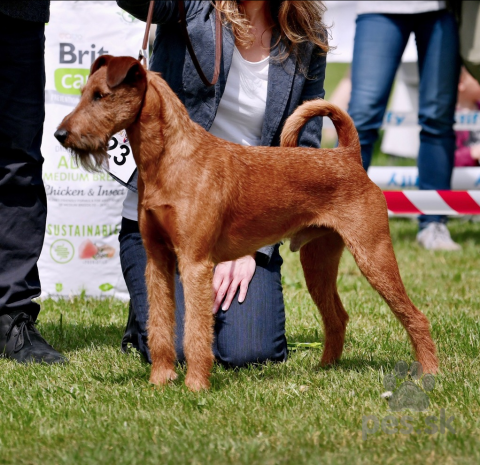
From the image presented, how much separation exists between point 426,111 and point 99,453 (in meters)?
4.82

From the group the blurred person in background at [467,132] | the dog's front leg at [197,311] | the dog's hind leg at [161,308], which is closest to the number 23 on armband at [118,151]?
the dog's hind leg at [161,308]

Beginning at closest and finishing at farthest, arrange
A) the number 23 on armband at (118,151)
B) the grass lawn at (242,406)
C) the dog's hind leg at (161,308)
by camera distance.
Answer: the grass lawn at (242,406) → the dog's hind leg at (161,308) → the number 23 on armband at (118,151)

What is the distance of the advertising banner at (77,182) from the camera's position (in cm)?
501

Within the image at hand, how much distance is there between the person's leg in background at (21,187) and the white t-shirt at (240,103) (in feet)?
1.72

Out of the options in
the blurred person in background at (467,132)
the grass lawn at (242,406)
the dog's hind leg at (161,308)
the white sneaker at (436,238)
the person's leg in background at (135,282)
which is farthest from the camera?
the blurred person in background at (467,132)

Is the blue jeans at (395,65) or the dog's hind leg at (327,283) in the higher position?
the blue jeans at (395,65)

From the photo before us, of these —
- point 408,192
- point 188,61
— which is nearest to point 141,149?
Result: point 188,61

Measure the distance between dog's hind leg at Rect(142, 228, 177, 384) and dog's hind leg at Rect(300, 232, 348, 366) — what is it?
29.7 inches

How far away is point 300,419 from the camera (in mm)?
2793

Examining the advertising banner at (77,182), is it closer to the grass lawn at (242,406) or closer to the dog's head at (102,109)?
the grass lawn at (242,406)

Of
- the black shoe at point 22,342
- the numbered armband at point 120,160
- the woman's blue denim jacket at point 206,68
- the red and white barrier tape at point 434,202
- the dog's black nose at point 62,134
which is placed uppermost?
the woman's blue denim jacket at point 206,68

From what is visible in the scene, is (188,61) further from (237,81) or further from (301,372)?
(301,372)

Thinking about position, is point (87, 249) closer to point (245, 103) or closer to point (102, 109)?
point (245, 103)
